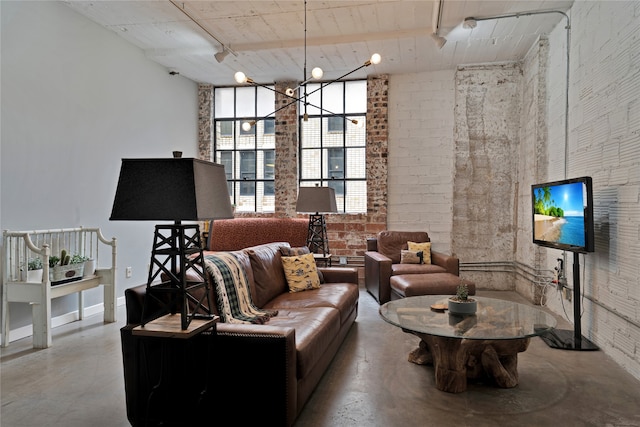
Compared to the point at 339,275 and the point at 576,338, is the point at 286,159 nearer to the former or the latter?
the point at 339,275

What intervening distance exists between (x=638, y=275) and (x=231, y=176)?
18.7 feet

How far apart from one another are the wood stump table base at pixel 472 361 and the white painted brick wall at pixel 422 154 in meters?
3.64

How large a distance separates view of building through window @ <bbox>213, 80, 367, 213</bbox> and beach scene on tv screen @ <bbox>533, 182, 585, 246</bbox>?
300 cm

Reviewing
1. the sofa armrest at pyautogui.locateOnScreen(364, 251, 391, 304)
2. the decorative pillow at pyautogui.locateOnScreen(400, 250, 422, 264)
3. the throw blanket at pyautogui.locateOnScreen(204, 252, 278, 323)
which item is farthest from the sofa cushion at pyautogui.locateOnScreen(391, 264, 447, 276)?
the throw blanket at pyautogui.locateOnScreen(204, 252, 278, 323)

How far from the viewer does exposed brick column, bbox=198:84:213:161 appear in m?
7.04

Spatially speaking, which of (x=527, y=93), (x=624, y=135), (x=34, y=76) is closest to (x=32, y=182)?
(x=34, y=76)

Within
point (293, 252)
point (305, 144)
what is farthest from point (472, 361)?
point (305, 144)

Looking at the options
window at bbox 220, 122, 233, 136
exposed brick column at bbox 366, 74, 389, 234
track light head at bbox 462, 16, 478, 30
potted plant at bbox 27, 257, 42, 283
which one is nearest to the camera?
potted plant at bbox 27, 257, 42, 283

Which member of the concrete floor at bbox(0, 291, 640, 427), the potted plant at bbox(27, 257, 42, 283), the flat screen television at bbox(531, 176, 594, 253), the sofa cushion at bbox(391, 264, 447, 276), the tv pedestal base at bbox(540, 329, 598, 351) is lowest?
the concrete floor at bbox(0, 291, 640, 427)

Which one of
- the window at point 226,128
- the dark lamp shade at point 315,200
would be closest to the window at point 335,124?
the window at point 226,128

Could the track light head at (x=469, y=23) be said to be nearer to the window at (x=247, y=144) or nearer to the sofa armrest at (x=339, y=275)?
the sofa armrest at (x=339, y=275)

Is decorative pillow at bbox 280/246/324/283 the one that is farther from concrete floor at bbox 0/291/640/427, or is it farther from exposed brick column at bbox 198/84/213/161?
exposed brick column at bbox 198/84/213/161

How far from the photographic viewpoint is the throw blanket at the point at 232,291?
2672 millimetres

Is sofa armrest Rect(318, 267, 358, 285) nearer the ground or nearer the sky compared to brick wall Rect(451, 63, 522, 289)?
nearer the ground
